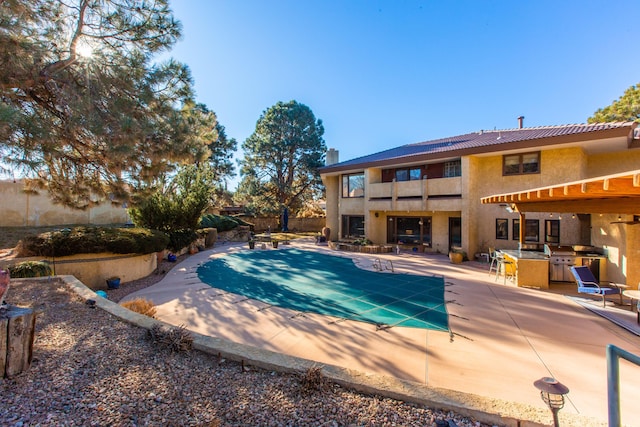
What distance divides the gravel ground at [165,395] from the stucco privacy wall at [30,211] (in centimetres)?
1470

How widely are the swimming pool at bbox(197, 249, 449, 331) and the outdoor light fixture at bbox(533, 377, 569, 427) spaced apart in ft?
13.8

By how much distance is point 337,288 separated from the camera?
10445mm

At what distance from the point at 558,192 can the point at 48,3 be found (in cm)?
1394

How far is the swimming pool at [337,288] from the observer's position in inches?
300

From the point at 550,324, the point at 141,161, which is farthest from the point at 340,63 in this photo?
the point at 550,324

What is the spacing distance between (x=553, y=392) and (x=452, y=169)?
1694 cm

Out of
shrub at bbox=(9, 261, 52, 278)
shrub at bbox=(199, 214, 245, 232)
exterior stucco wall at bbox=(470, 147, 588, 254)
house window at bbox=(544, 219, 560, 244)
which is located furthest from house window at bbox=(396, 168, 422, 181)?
shrub at bbox=(9, 261, 52, 278)

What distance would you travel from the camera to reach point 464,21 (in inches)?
479

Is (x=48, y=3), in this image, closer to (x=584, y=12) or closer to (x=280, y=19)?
(x=280, y=19)

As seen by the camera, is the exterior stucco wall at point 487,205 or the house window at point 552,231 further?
the house window at point 552,231

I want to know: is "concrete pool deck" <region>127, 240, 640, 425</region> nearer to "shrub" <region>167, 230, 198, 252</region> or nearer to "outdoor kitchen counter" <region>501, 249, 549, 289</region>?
"outdoor kitchen counter" <region>501, 249, 549, 289</region>

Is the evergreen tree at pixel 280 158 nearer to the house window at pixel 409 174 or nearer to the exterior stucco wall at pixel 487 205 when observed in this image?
the house window at pixel 409 174

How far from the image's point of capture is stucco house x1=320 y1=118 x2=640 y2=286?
9.85 m

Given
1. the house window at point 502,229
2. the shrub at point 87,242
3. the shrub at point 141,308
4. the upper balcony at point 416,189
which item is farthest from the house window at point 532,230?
the shrub at point 87,242
